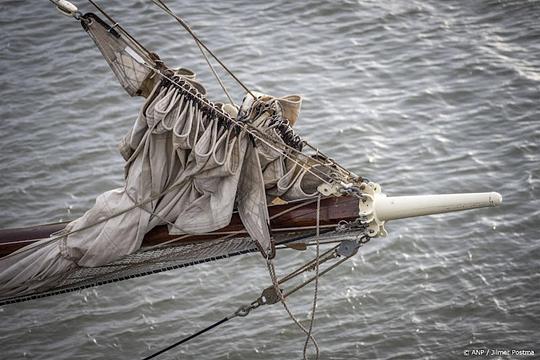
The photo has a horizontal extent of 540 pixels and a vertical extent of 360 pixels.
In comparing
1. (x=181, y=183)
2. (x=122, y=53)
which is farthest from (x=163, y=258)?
(x=122, y=53)

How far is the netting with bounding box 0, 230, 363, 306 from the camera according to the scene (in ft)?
21.5

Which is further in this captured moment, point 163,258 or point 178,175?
point 163,258

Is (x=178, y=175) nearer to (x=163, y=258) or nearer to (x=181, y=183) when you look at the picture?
(x=181, y=183)

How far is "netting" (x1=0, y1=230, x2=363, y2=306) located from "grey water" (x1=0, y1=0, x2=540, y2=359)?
2.52 m

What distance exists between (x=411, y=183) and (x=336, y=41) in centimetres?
415

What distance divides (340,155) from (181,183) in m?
6.00

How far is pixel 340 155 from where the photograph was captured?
12.2 m

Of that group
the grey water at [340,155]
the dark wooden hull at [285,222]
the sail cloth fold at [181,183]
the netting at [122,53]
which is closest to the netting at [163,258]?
the dark wooden hull at [285,222]

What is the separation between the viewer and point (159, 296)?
10156mm

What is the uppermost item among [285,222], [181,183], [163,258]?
[181,183]

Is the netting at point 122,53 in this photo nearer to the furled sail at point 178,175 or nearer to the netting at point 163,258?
the furled sail at point 178,175

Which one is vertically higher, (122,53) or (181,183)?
(122,53)

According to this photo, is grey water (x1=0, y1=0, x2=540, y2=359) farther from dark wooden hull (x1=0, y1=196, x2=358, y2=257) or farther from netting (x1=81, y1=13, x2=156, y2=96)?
netting (x1=81, y1=13, x2=156, y2=96)

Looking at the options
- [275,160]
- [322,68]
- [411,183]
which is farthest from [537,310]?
[322,68]
